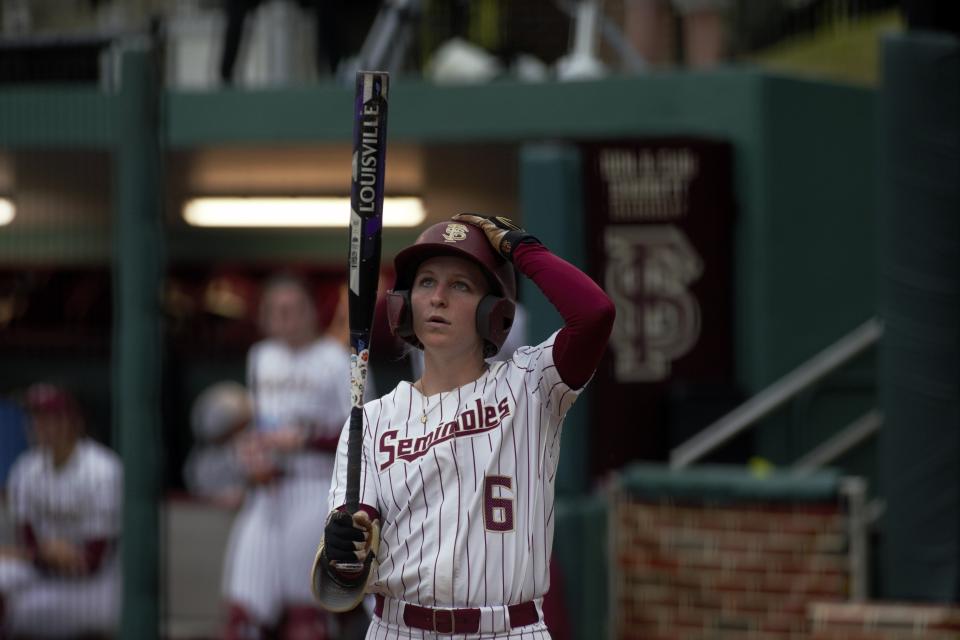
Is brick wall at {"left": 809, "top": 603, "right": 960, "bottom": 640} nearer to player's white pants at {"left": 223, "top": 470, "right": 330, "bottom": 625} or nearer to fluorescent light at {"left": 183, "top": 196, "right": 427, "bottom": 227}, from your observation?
player's white pants at {"left": 223, "top": 470, "right": 330, "bottom": 625}

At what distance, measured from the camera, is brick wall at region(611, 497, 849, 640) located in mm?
7246

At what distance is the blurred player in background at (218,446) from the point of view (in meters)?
9.91

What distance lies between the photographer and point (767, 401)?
8.88m

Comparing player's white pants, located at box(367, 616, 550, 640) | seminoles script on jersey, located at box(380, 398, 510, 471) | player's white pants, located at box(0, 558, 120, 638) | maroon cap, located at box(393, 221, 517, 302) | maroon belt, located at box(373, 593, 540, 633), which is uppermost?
maroon cap, located at box(393, 221, 517, 302)

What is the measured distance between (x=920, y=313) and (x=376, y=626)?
3.65 metres

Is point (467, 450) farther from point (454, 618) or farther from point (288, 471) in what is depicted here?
point (288, 471)

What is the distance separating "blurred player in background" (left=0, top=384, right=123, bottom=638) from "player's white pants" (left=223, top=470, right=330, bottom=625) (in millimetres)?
1040

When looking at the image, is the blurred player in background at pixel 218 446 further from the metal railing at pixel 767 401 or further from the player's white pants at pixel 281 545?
the metal railing at pixel 767 401

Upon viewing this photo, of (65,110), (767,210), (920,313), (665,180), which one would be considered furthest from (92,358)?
(767,210)

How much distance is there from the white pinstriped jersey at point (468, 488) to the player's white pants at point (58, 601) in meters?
2.71

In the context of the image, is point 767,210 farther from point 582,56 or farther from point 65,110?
point 65,110

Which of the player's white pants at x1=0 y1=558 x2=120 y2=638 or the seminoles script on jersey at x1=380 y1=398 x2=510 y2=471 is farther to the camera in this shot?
the player's white pants at x1=0 y1=558 x2=120 y2=638

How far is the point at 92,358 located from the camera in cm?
597

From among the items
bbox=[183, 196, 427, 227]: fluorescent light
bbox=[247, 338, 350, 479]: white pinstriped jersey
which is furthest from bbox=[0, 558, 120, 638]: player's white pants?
bbox=[183, 196, 427, 227]: fluorescent light
